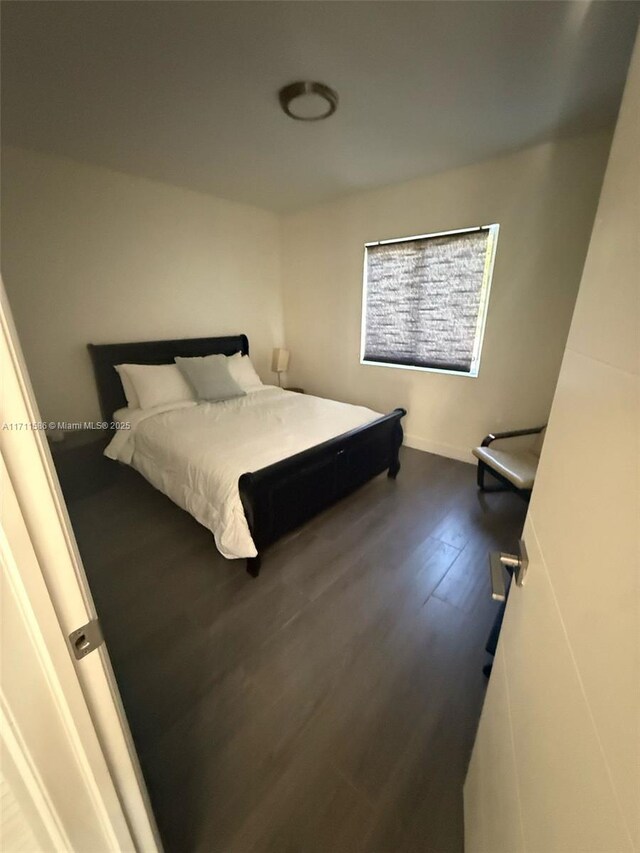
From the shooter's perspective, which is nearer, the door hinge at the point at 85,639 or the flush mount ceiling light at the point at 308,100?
the door hinge at the point at 85,639

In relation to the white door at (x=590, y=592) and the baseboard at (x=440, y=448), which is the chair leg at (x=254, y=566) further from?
the baseboard at (x=440, y=448)

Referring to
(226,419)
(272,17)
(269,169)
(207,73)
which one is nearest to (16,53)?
(207,73)

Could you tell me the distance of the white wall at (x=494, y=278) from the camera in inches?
92.5

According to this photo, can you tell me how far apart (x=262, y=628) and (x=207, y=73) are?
271 cm

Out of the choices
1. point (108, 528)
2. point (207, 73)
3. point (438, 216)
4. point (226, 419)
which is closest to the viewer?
point (207, 73)

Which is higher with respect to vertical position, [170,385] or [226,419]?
[170,385]

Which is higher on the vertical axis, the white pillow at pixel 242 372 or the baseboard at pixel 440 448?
the white pillow at pixel 242 372

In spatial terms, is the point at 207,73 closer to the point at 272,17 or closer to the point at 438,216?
the point at 272,17

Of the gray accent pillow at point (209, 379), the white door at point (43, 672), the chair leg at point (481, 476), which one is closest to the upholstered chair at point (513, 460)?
the chair leg at point (481, 476)

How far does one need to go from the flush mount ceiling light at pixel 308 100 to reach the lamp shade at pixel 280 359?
2.33 metres

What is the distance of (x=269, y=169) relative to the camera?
269 centimetres

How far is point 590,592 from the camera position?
430 millimetres

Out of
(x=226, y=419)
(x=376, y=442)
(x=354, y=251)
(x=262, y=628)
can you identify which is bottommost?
(x=262, y=628)

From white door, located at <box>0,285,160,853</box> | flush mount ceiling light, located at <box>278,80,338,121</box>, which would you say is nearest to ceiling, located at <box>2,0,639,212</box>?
flush mount ceiling light, located at <box>278,80,338,121</box>
